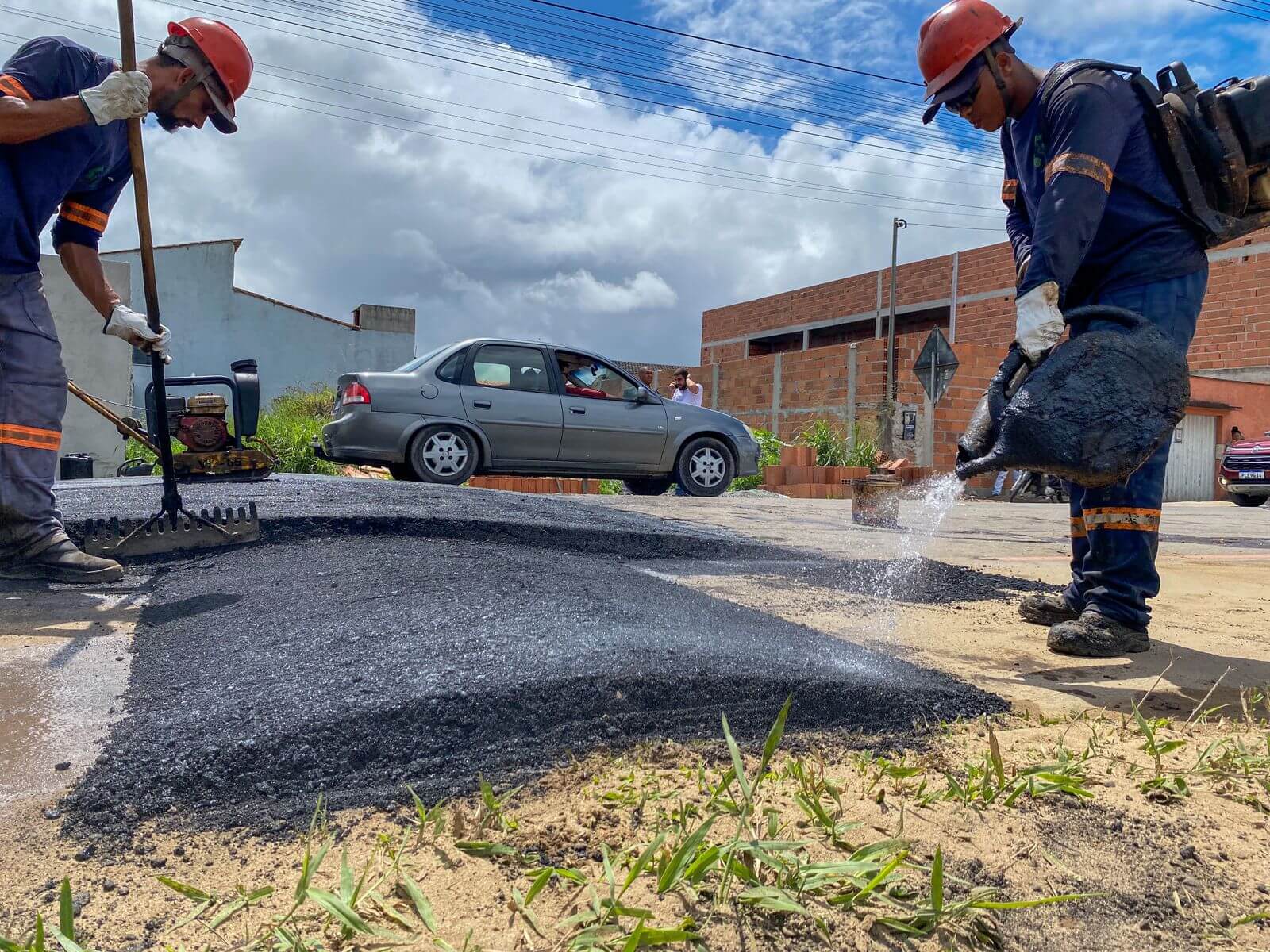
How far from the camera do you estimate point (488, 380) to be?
8.16 meters

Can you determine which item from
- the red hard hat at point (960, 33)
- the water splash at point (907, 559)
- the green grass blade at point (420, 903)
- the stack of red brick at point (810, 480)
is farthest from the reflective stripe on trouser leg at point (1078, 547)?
the stack of red brick at point (810, 480)

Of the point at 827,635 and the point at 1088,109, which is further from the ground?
the point at 1088,109

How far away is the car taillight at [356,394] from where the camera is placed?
7.55 meters

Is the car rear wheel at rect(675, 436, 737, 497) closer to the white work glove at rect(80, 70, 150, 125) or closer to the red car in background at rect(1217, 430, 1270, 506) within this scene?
the white work glove at rect(80, 70, 150, 125)

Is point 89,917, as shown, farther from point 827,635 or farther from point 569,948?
point 827,635

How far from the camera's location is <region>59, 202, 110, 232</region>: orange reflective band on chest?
329cm

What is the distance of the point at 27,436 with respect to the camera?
3.01 meters

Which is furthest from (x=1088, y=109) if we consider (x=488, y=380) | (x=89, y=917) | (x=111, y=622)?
(x=488, y=380)

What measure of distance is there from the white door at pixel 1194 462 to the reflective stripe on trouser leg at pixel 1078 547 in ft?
63.8

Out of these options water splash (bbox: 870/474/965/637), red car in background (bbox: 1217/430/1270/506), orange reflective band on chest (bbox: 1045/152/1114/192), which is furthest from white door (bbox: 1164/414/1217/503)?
orange reflective band on chest (bbox: 1045/152/1114/192)

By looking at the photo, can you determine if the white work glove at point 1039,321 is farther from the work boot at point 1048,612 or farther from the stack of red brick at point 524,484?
the stack of red brick at point 524,484

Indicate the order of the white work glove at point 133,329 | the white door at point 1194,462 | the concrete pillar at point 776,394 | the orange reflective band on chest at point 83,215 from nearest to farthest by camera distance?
the orange reflective band on chest at point 83,215 → the white work glove at point 133,329 → the white door at point 1194,462 → the concrete pillar at point 776,394

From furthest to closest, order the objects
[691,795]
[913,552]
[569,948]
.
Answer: [913,552] → [691,795] → [569,948]

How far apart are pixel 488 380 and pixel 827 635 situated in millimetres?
6070
